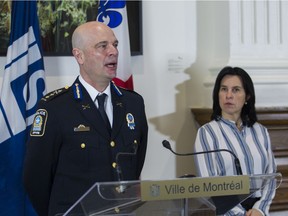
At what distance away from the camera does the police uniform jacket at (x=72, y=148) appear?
189 centimetres

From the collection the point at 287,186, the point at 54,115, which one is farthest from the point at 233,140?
the point at 54,115

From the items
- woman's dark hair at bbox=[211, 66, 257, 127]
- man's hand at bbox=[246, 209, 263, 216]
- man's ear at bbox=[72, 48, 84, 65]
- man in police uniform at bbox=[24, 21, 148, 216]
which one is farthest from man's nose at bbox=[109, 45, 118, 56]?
man's hand at bbox=[246, 209, 263, 216]

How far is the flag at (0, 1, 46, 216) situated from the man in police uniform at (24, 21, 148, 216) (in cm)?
72

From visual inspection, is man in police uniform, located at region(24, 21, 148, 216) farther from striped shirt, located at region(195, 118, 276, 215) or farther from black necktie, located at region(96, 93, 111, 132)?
striped shirt, located at region(195, 118, 276, 215)

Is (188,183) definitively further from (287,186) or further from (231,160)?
(287,186)

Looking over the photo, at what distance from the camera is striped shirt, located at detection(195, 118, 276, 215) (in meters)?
2.43

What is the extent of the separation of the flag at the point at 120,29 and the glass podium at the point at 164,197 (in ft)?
5.19

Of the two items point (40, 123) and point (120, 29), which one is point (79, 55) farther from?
point (120, 29)

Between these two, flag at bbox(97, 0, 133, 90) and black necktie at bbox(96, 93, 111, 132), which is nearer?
black necktie at bbox(96, 93, 111, 132)

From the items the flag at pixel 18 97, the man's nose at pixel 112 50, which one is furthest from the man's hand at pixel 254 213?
the flag at pixel 18 97

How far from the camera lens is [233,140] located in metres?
2.53

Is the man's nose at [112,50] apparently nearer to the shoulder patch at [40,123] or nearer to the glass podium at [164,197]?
the shoulder patch at [40,123]

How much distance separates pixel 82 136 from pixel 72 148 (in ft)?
0.19

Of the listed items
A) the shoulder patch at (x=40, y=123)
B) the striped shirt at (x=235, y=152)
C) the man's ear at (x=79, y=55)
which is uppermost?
the man's ear at (x=79, y=55)
